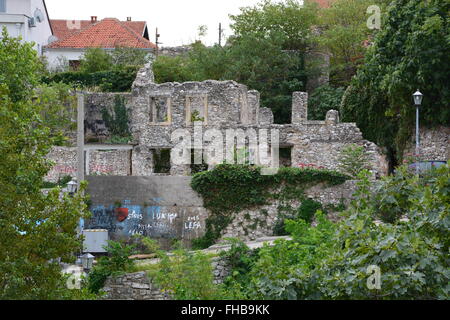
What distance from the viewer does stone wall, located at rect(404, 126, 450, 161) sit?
31.8 meters

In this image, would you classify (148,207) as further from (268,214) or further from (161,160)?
(161,160)

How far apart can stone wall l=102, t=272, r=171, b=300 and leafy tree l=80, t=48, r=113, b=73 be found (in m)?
25.1

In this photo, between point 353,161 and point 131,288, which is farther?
point 353,161

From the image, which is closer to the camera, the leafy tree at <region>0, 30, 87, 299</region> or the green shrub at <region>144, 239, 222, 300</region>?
the leafy tree at <region>0, 30, 87, 299</region>

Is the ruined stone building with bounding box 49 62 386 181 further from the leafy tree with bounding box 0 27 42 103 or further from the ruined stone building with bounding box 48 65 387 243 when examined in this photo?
the leafy tree with bounding box 0 27 42 103

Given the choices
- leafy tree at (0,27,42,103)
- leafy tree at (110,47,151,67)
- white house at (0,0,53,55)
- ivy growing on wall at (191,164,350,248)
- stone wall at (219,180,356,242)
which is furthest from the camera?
white house at (0,0,53,55)

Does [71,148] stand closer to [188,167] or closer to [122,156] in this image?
[122,156]

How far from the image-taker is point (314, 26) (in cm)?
4944

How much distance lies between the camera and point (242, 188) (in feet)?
83.9

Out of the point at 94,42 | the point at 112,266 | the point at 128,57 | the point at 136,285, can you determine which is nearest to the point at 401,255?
the point at 136,285

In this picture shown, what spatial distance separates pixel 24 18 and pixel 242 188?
1075 inches

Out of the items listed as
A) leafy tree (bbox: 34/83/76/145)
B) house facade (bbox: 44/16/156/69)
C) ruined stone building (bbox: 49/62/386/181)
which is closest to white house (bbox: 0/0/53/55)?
house facade (bbox: 44/16/156/69)
